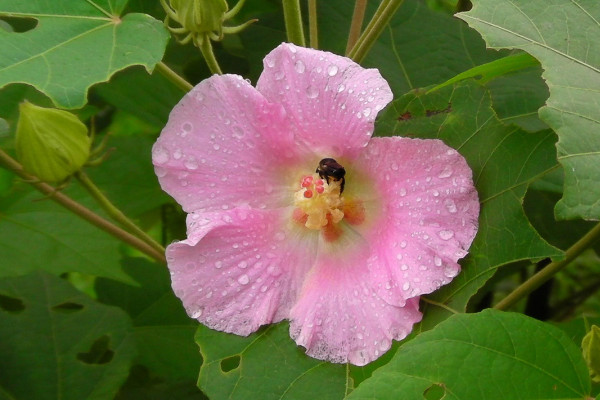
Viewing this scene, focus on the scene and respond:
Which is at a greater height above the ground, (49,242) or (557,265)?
(557,265)

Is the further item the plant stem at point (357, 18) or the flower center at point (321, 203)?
the plant stem at point (357, 18)

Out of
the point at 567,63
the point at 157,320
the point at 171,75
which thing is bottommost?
the point at 157,320

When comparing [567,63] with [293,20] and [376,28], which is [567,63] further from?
[293,20]

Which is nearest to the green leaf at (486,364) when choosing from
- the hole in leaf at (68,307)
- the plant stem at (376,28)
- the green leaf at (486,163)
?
the green leaf at (486,163)

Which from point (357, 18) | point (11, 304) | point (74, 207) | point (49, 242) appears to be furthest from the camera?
point (49, 242)

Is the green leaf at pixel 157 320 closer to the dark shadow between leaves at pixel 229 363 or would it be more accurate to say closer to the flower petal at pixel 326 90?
the dark shadow between leaves at pixel 229 363

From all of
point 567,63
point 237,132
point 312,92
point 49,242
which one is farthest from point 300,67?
point 49,242

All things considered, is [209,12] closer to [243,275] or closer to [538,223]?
[243,275]
